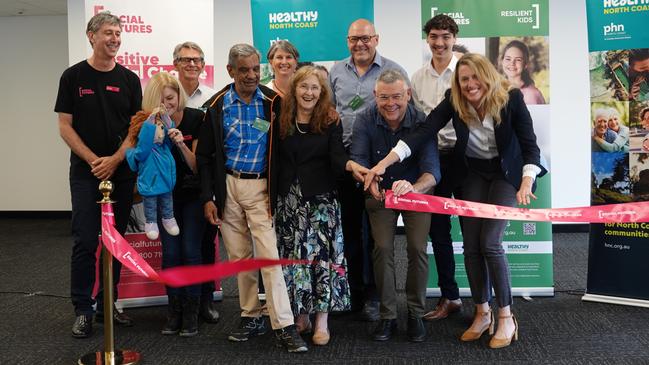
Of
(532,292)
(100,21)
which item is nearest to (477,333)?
(532,292)

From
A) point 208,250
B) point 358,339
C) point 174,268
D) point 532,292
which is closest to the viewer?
point 174,268

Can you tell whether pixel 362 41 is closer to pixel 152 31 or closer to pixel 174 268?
pixel 152 31

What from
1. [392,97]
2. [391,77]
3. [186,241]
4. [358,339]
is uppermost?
[391,77]

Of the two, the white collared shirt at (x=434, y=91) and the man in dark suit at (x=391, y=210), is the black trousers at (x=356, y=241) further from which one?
the white collared shirt at (x=434, y=91)

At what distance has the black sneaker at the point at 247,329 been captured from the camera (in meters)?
3.71

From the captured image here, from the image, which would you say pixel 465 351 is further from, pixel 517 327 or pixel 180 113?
pixel 180 113

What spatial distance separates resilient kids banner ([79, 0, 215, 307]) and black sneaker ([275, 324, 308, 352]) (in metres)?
1.28

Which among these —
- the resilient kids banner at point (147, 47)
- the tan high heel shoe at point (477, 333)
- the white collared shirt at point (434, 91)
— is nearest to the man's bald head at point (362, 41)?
the white collared shirt at point (434, 91)

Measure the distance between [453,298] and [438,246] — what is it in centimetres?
36

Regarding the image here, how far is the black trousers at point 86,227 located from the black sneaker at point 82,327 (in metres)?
0.03

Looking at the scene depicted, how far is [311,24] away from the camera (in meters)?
4.69

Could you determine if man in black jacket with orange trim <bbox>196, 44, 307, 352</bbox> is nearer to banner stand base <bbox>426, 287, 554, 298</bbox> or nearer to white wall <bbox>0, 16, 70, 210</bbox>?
banner stand base <bbox>426, 287, 554, 298</bbox>

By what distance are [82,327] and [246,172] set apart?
4.45 ft

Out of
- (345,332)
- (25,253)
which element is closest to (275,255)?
(345,332)
